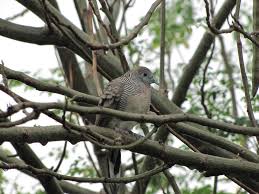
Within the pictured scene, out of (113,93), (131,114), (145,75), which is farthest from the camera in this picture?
(145,75)

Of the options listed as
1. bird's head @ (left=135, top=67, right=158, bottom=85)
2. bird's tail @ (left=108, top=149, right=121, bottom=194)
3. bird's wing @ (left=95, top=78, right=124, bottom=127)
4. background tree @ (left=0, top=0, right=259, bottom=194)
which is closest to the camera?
background tree @ (left=0, top=0, right=259, bottom=194)

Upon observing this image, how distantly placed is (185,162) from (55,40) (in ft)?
5.69

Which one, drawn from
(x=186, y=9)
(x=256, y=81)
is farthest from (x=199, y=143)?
(x=186, y=9)

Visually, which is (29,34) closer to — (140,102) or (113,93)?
(113,93)

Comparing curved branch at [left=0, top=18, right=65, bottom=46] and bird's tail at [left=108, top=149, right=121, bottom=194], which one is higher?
curved branch at [left=0, top=18, right=65, bottom=46]

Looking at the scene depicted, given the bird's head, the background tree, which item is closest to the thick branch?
the background tree

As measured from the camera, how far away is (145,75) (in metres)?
6.45

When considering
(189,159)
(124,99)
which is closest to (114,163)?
(124,99)

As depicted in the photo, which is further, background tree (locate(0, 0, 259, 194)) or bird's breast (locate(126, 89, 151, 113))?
bird's breast (locate(126, 89, 151, 113))

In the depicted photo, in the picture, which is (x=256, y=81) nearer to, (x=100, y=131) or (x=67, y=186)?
(x=100, y=131)

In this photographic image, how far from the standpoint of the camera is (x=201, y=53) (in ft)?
23.5

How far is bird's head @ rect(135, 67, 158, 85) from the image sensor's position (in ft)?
20.5

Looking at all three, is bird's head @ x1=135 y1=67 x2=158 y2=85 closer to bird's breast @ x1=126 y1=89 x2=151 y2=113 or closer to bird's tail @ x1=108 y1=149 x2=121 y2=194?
bird's breast @ x1=126 y1=89 x2=151 y2=113

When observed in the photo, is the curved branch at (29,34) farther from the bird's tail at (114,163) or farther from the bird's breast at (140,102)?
the bird's tail at (114,163)
